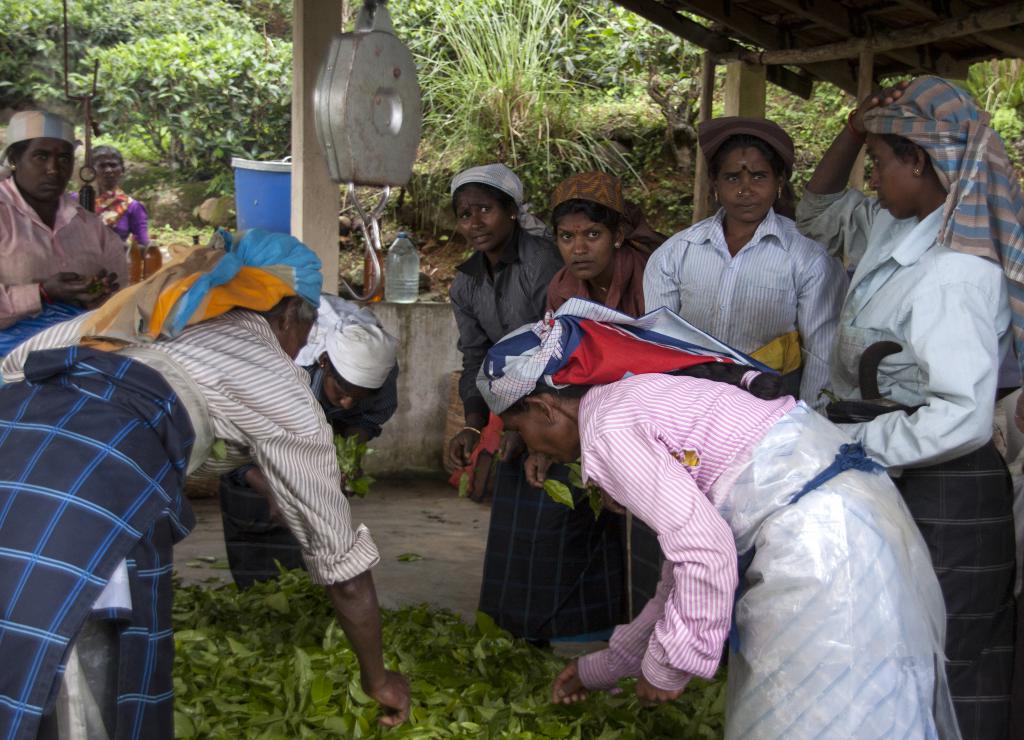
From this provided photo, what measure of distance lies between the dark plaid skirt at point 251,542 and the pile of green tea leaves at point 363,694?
1.31 ft

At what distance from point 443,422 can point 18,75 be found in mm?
8213

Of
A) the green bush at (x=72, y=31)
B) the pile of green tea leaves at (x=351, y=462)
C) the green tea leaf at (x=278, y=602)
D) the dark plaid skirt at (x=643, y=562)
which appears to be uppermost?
the green bush at (x=72, y=31)

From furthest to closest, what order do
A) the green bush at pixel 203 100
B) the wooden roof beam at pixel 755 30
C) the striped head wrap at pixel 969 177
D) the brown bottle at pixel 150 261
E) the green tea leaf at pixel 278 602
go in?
the green bush at pixel 203 100, the brown bottle at pixel 150 261, the wooden roof beam at pixel 755 30, the green tea leaf at pixel 278 602, the striped head wrap at pixel 969 177

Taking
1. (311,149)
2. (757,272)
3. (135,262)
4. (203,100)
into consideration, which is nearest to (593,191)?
(757,272)

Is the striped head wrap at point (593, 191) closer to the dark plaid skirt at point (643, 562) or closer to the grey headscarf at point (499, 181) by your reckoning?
the grey headscarf at point (499, 181)

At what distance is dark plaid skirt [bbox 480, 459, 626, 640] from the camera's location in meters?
3.61

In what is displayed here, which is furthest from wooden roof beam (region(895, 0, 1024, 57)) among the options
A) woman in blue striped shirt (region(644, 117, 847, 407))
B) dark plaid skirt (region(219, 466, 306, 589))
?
dark plaid skirt (region(219, 466, 306, 589))

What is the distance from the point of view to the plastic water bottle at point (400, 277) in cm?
752

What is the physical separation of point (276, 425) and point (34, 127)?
2.79 m

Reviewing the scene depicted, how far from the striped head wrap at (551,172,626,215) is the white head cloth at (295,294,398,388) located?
2.55 ft

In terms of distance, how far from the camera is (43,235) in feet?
14.5

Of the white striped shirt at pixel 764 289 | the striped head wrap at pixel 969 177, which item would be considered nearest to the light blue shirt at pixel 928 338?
the striped head wrap at pixel 969 177

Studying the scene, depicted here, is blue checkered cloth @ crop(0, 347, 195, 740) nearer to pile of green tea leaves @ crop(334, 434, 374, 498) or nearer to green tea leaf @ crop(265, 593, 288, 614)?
green tea leaf @ crop(265, 593, 288, 614)

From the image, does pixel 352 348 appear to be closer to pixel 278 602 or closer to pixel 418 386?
pixel 278 602
